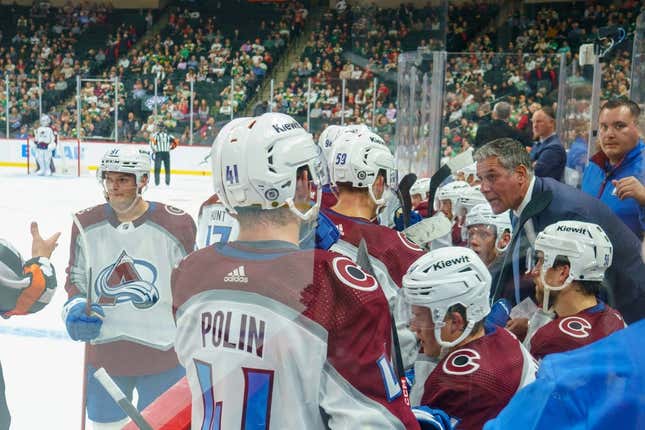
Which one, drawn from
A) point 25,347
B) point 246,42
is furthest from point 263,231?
point 246,42

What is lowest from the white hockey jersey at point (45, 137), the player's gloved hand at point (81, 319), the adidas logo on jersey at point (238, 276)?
the player's gloved hand at point (81, 319)

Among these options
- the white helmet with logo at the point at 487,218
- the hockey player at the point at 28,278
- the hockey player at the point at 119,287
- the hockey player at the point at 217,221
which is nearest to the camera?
the hockey player at the point at 217,221

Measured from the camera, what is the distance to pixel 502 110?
2.29 m

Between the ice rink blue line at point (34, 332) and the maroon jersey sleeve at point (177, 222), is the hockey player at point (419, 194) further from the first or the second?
the ice rink blue line at point (34, 332)

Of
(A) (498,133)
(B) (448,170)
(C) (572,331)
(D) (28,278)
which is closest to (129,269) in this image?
(D) (28,278)

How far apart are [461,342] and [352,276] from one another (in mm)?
413

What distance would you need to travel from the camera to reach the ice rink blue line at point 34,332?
3.47ft

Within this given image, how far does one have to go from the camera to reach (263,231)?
2.55 feet

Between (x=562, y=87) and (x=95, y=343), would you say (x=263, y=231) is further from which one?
(x=562, y=87)

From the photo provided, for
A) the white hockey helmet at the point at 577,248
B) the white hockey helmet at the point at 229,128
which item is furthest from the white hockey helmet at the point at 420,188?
the white hockey helmet at the point at 229,128

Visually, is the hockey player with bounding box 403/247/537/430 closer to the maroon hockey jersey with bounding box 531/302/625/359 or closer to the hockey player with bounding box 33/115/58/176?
the maroon hockey jersey with bounding box 531/302/625/359

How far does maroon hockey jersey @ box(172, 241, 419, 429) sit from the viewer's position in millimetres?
727

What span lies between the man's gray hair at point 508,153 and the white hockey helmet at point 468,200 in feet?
0.83

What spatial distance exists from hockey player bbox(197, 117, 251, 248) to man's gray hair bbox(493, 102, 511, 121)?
1.21 meters
